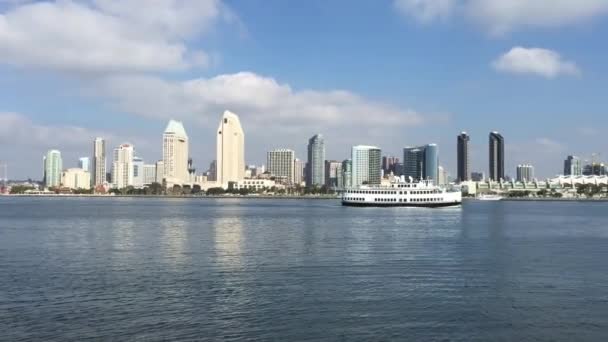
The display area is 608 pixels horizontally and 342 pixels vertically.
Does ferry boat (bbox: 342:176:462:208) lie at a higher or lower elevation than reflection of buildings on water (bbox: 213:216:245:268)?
higher

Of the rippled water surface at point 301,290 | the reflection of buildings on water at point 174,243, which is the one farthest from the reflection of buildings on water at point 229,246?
the reflection of buildings on water at point 174,243

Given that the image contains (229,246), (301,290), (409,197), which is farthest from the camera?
(409,197)

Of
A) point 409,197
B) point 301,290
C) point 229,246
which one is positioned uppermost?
point 409,197

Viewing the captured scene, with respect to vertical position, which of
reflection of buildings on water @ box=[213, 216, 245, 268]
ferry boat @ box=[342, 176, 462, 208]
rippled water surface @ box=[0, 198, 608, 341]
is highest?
ferry boat @ box=[342, 176, 462, 208]

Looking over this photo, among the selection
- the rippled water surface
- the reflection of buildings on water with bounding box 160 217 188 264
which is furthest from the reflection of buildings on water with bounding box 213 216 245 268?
the reflection of buildings on water with bounding box 160 217 188 264

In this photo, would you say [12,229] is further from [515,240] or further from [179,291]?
[515,240]

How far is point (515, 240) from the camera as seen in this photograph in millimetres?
60125

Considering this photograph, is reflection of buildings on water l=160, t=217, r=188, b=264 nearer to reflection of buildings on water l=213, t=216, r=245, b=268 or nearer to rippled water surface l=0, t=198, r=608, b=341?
rippled water surface l=0, t=198, r=608, b=341

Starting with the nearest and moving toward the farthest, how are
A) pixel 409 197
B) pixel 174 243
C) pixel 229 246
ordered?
pixel 229 246
pixel 174 243
pixel 409 197

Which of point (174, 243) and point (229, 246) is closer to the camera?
point (229, 246)

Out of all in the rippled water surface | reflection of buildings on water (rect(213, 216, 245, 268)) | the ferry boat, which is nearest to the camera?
the rippled water surface

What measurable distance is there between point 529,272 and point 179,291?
21383mm

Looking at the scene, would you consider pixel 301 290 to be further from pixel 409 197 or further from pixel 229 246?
pixel 409 197

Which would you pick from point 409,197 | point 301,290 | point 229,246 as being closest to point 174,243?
point 229,246
